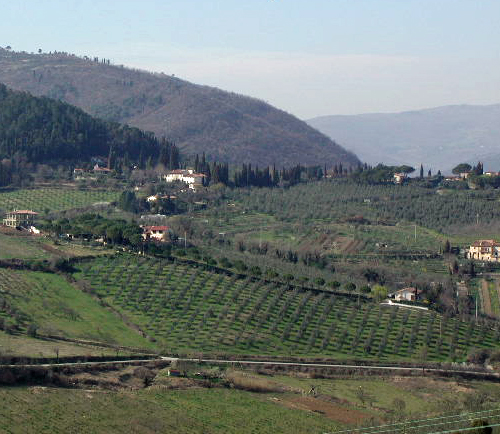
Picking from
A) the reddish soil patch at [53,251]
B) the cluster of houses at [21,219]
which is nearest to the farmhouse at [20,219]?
the cluster of houses at [21,219]

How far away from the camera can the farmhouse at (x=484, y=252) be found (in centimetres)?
8931

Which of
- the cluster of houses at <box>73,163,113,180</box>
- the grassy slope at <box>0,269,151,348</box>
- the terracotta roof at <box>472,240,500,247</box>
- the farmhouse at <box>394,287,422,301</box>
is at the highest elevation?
the cluster of houses at <box>73,163,113,180</box>

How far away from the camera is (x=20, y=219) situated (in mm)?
90000

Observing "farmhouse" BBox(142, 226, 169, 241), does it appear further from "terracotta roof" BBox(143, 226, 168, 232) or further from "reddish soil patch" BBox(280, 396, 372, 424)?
"reddish soil patch" BBox(280, 396, 372, 424)

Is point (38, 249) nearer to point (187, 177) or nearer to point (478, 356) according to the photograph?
point (478, 356)

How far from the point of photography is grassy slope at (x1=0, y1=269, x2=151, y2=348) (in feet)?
190

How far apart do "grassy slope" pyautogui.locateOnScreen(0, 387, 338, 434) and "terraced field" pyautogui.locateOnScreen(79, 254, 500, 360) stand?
8869mm

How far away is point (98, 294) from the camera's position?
65938 mm

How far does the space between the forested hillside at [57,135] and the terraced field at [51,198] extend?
55.9 feet

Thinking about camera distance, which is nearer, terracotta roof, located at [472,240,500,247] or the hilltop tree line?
terracotta roof, located at [472,240,500,247]

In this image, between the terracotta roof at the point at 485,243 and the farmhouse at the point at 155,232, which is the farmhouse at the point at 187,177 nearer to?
the farmhouse at the point at 155,232

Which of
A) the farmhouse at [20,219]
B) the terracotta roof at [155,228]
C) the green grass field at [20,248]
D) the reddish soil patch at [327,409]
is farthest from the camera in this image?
the farmhouse at [20,219]

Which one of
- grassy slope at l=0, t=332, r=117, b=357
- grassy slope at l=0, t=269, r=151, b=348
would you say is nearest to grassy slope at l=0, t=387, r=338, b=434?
grassy slope at l=0, t=332, r=117, b=357

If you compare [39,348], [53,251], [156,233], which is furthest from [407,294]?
[39,348]
